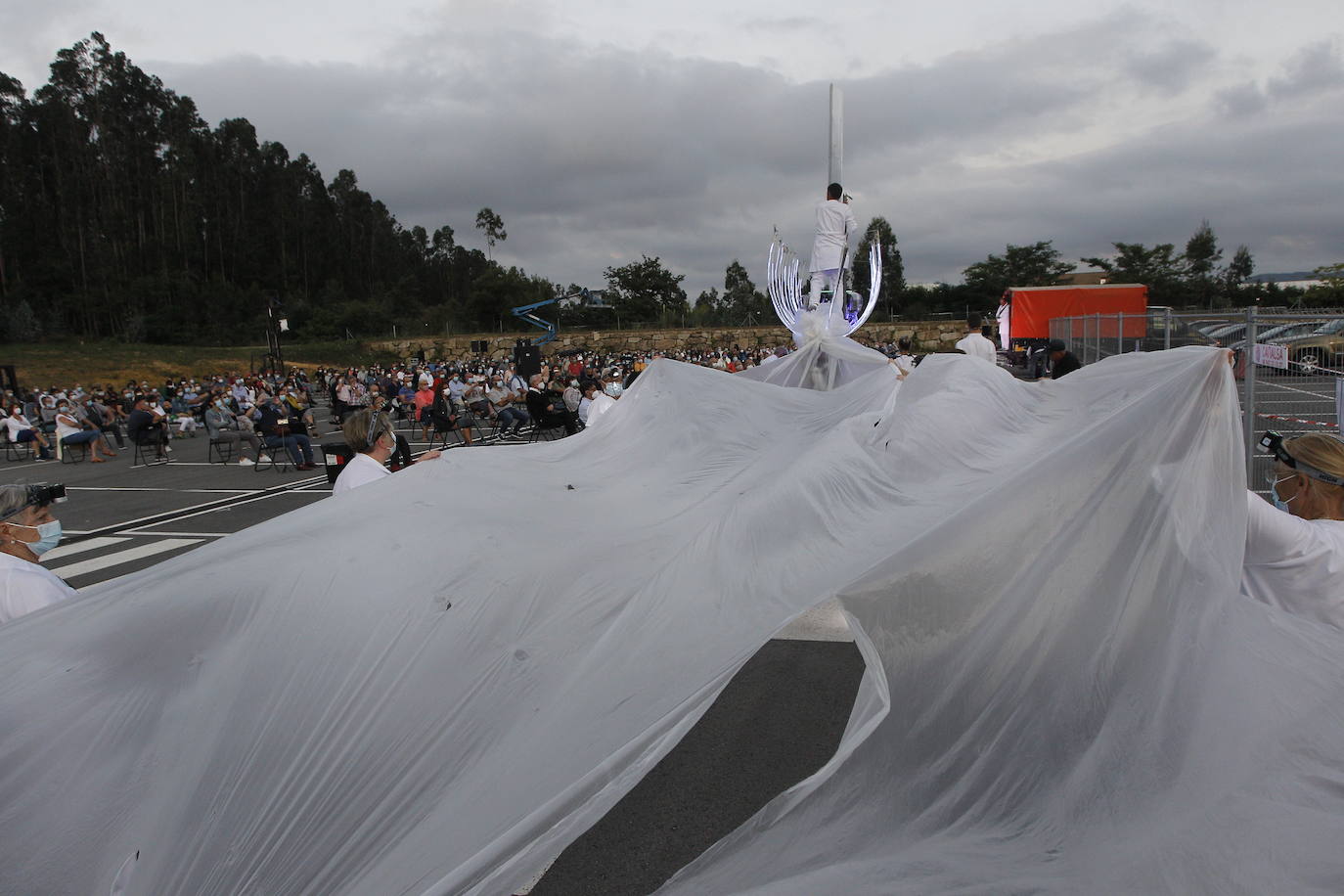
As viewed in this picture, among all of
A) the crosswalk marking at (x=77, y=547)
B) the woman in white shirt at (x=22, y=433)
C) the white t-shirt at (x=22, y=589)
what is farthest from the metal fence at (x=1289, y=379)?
the woman in white shirt at (x=22, y=433)

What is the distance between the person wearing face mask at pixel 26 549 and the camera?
2.65 m

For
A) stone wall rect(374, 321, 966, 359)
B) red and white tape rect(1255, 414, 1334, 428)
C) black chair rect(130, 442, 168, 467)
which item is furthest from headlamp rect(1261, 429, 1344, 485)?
stone wall rect(374, 321, 966, 359)

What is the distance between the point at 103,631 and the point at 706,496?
2157mm

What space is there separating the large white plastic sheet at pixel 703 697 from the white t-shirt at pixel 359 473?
172 centimetres

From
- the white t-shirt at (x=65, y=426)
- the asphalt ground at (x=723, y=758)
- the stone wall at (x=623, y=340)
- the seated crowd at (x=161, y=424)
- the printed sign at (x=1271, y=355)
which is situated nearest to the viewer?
the asphalt ground at (x=723, y=758)

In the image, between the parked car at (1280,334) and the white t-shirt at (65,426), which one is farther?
the white t-shirt at (65,426)

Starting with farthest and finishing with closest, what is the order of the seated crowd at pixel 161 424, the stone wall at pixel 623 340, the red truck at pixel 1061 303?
the stone wall at pixel 623 340
the red truck at pixel 1061 303
the seated crowd at pixel 161 424

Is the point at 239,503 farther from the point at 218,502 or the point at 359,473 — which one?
the point at 359,473

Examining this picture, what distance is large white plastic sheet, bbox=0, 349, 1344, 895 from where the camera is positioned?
5.87 feet

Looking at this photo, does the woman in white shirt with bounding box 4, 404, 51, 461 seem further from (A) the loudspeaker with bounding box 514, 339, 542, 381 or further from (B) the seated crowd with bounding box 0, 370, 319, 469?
(A) the loudspeaker with bounding box 514, 339, 542, 381

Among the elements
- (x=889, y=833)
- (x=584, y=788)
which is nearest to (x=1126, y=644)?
(x=889, y=833)


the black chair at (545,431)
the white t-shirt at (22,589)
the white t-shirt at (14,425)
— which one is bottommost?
the black chair at (545,431)

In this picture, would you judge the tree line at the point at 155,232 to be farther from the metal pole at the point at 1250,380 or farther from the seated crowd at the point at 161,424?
the metal pole at the point at 1250,380

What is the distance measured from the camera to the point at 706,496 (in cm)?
343
